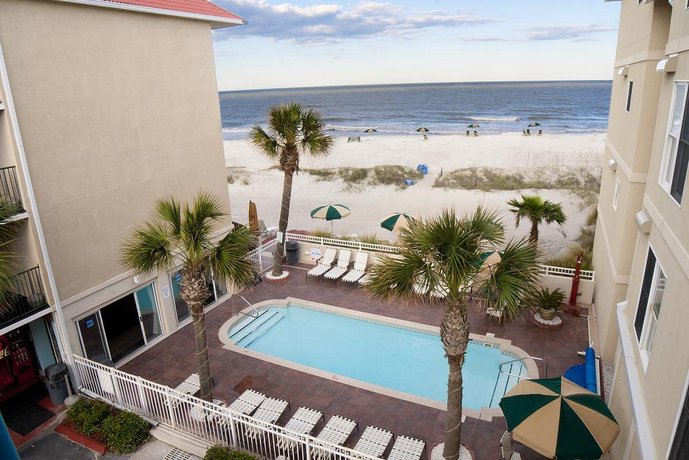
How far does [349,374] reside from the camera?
13.2 meters

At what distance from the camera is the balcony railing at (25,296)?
10328mm

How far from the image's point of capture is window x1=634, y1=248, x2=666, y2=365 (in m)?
6.74

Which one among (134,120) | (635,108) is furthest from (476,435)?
(134,120)

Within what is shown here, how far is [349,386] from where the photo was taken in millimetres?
11984

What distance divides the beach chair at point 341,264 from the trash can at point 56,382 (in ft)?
31.3

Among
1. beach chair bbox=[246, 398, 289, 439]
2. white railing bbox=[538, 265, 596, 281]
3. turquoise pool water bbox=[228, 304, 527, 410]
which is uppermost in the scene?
white railing bbox=[538, 265, 596, 281]

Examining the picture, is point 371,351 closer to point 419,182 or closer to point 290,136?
point 290,136

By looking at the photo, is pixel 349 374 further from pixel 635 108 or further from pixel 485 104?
pixel 485 104

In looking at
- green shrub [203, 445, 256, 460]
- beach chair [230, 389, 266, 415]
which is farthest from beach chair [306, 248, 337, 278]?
green shrub [203, 445, 256, 460]

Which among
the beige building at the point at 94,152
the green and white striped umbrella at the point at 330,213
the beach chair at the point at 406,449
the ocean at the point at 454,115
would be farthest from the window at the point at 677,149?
the ocean at the point at 454,115

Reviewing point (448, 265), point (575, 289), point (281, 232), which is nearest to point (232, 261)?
point (448, 265)

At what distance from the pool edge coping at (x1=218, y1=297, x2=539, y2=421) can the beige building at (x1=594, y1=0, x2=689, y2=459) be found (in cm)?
243

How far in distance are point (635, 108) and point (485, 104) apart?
11227cm

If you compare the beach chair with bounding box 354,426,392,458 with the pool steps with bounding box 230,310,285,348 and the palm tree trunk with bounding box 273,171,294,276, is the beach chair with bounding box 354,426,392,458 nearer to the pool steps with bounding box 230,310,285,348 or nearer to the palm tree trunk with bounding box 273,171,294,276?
the pool steps with bounding box 230,310,285,348
